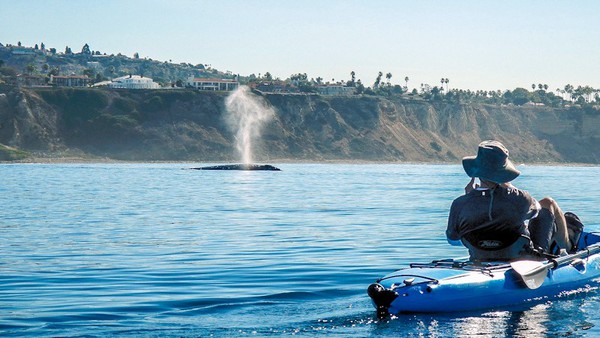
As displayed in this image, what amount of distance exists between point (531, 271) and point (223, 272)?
24.5 ft

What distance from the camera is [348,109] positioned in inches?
7687

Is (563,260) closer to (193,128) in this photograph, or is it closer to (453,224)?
(453,224)

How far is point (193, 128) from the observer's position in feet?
570

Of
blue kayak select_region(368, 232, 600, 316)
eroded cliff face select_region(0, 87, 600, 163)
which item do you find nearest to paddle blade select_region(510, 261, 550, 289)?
blue kayak select_region(368, 232, 600, 316)

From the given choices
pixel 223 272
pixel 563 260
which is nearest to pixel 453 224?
pixel 563 260

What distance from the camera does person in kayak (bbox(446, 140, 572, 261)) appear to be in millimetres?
14258

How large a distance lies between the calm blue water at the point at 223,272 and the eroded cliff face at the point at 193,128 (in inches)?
4830

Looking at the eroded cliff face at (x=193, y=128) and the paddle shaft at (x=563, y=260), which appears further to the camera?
the eroded cliff face at (x=193, y=128)

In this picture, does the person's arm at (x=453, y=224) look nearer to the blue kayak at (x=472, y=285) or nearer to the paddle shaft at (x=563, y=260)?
the blue kayak at (x=472, y=285)

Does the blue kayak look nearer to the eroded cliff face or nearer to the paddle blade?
the paddle blade

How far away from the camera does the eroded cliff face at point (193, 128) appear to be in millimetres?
164750

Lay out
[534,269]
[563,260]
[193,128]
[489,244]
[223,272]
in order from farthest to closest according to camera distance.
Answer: [193,128]
[223,272]
[563,260]
[534,269]
[489,244]

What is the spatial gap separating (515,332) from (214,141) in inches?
6264

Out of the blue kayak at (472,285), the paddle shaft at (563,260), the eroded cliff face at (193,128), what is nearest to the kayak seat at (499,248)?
the blue kayak at (472,285)
